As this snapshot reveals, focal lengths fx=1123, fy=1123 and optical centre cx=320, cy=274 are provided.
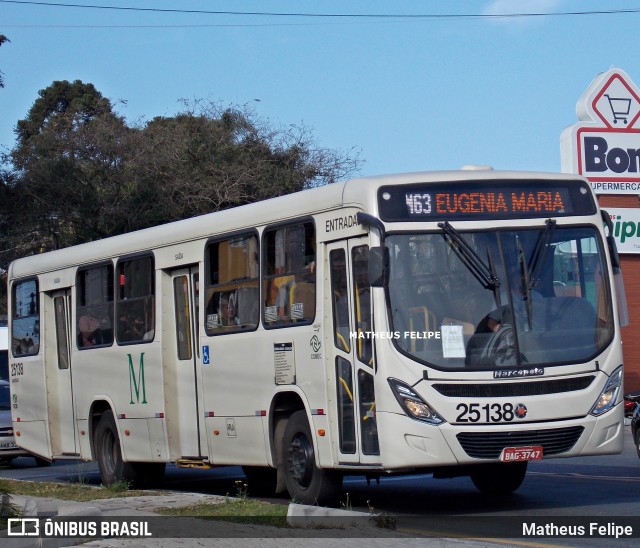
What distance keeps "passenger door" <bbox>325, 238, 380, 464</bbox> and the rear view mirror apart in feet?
1.47

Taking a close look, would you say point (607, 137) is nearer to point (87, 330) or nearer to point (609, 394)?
point (87, 330)

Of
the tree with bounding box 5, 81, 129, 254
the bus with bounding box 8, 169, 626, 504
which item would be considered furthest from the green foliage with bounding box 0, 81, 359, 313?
the bus with bounding box 8, 169, 626, 504

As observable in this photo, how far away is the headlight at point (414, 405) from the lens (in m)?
10.3

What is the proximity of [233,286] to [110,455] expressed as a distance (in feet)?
14.2

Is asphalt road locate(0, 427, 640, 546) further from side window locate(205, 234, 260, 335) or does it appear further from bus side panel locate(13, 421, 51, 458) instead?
side window locate(205, 234, 260, 335)

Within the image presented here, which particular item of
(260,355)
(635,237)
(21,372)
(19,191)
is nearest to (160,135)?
(19,191)

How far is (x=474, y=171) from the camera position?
11336 millimetres

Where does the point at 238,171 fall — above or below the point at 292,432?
above

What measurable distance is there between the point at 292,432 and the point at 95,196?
1106 inches

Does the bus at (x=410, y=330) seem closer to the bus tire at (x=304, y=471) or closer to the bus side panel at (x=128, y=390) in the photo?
the bus tire at (x=304, y=471)

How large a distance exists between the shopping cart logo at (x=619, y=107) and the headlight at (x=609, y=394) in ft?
64.8

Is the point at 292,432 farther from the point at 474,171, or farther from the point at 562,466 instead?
the point at 562,466

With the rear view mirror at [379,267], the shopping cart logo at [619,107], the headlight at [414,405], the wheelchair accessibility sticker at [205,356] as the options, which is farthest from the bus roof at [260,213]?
the shopping cart logo at [619,107]

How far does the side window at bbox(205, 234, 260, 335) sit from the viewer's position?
41.7 feet
